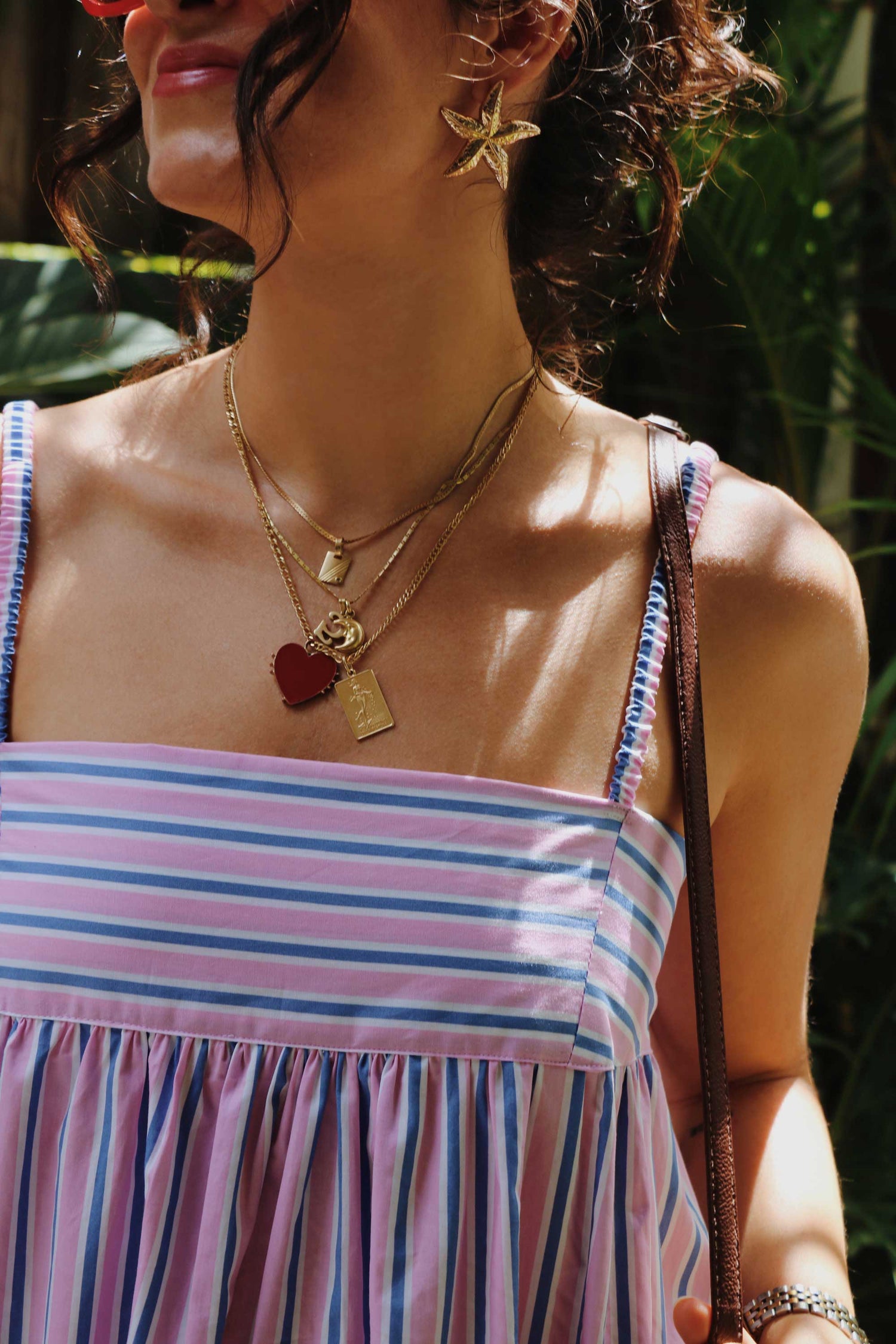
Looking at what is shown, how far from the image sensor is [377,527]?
1227 mm

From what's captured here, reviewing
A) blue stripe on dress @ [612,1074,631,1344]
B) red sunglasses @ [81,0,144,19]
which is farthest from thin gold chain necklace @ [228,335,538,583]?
blue stripe on dress @ [612,1074,631,1344]

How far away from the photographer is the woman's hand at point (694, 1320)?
1.07 metres

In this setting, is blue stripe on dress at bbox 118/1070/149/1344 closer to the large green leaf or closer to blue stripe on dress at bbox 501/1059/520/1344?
blue stripe on dress at bbox 501/1059/520/1344

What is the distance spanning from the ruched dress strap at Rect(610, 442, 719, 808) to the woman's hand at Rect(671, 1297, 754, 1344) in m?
0.43

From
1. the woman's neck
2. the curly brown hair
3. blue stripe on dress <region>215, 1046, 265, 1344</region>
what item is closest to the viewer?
blue stripe on dress <region>215, 1046, 265, 1344</region>

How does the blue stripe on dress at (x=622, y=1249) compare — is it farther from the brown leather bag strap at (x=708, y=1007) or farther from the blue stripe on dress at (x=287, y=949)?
the blue stripe on dress at (x=287, y=949)

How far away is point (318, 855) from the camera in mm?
1031

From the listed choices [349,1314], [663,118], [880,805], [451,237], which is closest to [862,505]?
[880,805]

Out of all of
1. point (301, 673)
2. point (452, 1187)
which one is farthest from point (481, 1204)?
point (301, 673)

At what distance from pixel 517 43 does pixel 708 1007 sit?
877 millimetres

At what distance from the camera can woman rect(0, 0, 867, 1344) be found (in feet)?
3.23

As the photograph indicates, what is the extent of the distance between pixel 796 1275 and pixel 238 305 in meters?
1.49

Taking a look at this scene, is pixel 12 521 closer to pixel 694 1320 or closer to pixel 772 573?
pixel 772 573

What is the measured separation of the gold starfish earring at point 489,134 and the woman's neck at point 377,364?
58 millimetres
